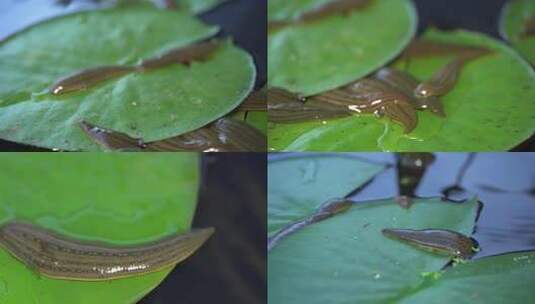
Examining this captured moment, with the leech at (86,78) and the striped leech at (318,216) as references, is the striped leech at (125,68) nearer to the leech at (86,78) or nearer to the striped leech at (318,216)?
the leech at (86,78)

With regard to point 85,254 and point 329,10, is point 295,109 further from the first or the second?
point 85,254

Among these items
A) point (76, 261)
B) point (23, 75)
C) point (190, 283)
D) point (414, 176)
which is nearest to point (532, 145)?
point (414, 176)

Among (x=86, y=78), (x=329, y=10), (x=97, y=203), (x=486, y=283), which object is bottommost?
(x=486, y=283)

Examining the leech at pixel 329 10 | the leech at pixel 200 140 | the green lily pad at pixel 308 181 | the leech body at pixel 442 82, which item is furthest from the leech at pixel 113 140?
the leech body at pixel 442 82

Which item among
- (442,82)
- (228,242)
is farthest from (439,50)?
(228,242)

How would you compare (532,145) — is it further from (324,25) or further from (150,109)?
(150,109)

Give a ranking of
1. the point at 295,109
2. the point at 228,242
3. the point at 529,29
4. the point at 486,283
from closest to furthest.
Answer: the point at 486,283
the point at 228,242
the point at 295,109
the point at 529,29
